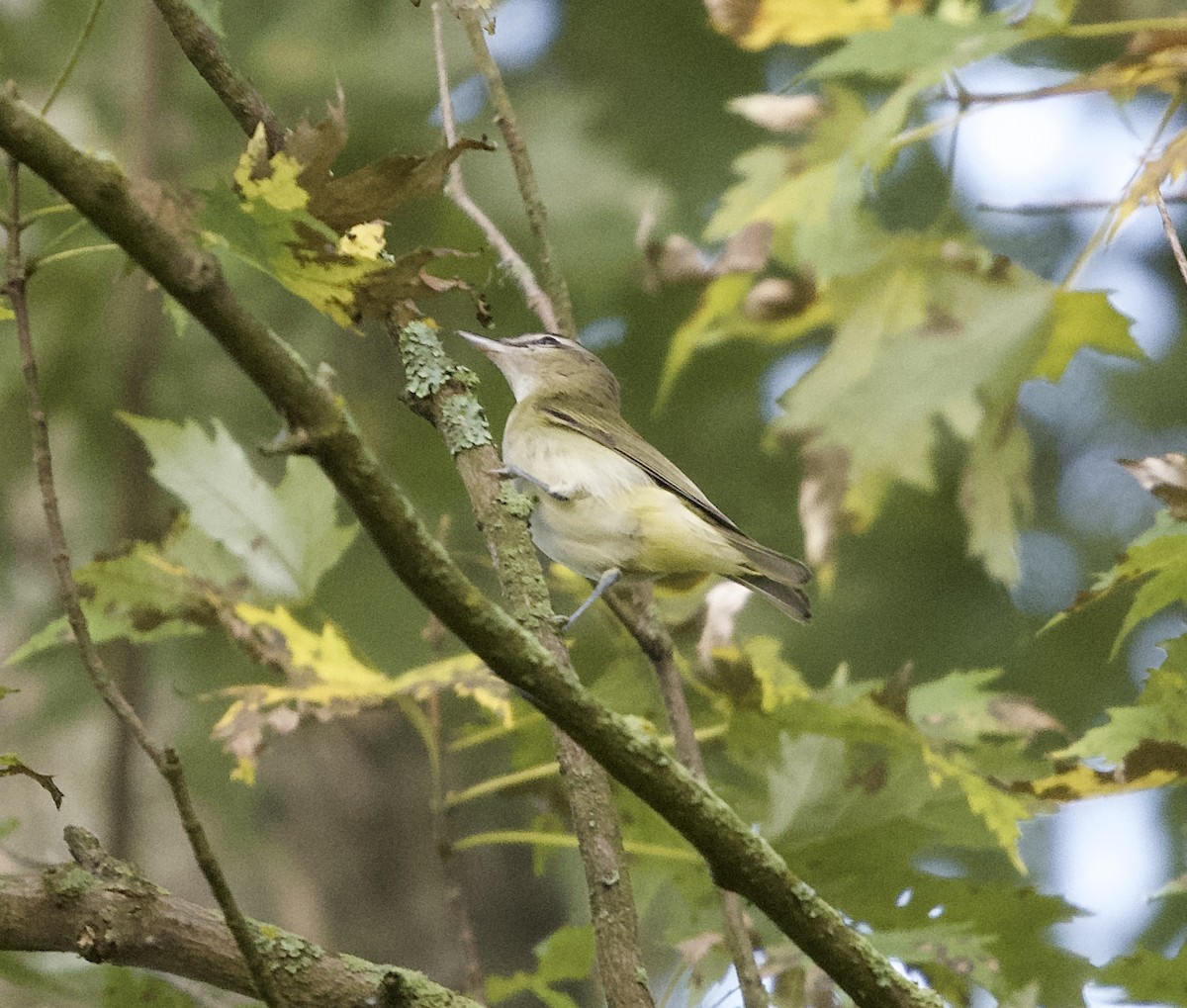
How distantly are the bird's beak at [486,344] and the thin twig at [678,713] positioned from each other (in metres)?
0.53

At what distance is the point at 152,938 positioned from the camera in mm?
1208

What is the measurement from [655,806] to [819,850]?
3.46 feet

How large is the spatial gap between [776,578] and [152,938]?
38.4 inches

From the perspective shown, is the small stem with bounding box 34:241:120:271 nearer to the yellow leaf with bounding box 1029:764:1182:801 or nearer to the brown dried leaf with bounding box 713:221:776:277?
the yellow leaf with bounding box 1029:764:1182:801

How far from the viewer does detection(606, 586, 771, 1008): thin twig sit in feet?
5.24

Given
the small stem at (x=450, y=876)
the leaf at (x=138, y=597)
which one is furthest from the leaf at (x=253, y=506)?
the small stem at (x=450, y=876)

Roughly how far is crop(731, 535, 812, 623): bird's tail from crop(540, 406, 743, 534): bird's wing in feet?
0.16

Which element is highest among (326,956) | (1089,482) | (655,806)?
(1089,482)

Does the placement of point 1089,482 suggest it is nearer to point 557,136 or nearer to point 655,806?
point 557,136

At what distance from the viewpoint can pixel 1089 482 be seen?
491 centimetres

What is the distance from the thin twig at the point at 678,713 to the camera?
62.9 inches

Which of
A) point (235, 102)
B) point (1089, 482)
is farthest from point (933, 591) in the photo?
point (235, 102)

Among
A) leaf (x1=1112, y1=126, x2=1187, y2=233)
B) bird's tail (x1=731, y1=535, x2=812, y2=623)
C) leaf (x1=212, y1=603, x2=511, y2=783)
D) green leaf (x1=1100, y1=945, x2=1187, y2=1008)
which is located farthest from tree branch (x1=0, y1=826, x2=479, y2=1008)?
leaf (x1=1112, y1=126, x2=1187, y2=233)

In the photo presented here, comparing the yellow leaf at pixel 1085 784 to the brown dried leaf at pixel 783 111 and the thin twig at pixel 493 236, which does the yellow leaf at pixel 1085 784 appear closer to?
the thin twig at pixel 493 236
